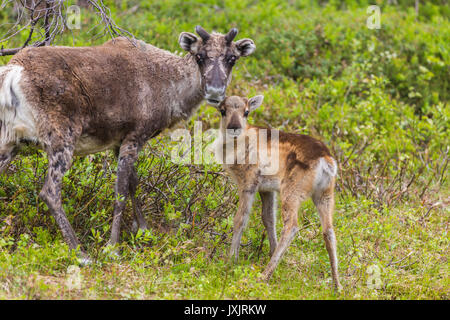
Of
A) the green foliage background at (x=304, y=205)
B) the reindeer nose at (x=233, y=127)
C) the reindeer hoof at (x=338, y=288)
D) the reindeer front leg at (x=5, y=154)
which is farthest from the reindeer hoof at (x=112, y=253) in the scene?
the reindeer hoof at (x=338, y=288)

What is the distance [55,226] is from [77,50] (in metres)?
2.05

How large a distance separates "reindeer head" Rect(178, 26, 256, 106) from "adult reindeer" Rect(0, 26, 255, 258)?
0.04ft

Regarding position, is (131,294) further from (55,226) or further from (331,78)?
(331,78)

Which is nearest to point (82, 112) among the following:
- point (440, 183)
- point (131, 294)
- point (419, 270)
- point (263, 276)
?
point (131, 294)

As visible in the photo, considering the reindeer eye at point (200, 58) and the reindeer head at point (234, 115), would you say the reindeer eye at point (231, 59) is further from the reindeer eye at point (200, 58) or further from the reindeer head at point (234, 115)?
the reindeer head at point (234, 115)

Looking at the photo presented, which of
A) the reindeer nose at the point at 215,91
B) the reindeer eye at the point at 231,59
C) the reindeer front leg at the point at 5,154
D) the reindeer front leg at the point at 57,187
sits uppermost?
the reindeer eye at the point at 231,59

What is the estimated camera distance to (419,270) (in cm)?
734

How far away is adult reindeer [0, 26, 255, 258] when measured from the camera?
6621 mm

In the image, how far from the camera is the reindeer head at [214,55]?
7.28 meters

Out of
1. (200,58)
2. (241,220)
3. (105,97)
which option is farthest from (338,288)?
(105,97)

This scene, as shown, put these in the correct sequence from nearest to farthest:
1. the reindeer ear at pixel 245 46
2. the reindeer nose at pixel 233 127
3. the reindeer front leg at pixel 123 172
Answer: the reindeer front leg at pixel 123 172 < the reindeer nose at pixel 233 127 < the reindeer ear at pixel 245 46

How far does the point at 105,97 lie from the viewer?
7.12 m

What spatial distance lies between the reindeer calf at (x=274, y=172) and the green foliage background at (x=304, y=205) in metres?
0.38

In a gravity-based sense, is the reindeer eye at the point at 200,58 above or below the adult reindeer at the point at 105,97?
above
